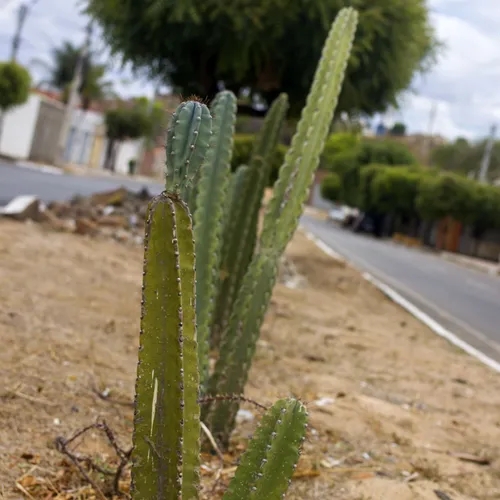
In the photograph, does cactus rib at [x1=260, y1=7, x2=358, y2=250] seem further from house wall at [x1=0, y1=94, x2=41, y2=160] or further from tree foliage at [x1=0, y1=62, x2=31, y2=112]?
house wall at [x1=0, y1=94, x2=41, y2=160]

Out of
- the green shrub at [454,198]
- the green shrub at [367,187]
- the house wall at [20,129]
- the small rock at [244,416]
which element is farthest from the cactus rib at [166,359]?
the green shrub at [367,187]

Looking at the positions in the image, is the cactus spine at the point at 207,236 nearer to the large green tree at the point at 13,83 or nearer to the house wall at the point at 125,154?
the large green tree at the point at 13,83

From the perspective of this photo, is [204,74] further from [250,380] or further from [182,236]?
[182,236]

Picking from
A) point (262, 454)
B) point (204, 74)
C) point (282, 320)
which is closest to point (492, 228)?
point (204, 74)

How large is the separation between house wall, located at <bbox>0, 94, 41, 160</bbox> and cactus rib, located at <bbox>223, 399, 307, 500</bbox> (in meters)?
42.0

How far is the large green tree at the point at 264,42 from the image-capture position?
33.7 feet

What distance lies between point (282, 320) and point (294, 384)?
248 centimetres

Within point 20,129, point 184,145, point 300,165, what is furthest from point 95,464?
point 20,129

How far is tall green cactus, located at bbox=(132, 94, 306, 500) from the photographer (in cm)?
181

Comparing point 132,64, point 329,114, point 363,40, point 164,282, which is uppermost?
point 363,40

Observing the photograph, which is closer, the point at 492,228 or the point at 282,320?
the point at 282,320

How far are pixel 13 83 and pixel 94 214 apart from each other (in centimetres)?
2548

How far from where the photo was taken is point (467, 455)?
12.5 feet

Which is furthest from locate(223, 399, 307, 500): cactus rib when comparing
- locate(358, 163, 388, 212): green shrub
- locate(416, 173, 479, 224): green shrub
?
locate(358, 163, 388, 212): green shrub
